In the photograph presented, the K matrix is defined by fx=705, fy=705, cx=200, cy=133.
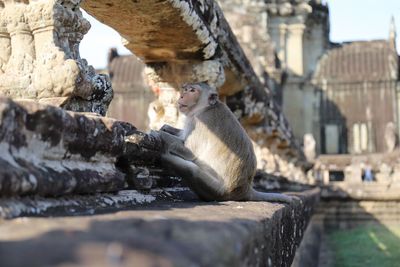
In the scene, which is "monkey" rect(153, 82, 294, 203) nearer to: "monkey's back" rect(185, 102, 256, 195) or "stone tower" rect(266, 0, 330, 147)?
"monkey's back" rect(185, 102, 256, 195)

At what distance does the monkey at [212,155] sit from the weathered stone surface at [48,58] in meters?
0.74

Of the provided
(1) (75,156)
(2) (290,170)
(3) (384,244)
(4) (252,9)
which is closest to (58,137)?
(1) (75,156)

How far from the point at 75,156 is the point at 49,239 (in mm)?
1169

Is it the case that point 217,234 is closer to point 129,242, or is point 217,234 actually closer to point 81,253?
point 129,242

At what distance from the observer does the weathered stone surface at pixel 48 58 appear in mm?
3088

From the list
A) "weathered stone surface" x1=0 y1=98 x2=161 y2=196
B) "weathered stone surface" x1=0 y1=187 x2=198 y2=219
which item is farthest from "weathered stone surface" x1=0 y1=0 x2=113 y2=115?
"weathered stone surface" x1=0 y1=187 x2=198 y2=219

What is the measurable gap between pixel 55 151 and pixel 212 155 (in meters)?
1.87

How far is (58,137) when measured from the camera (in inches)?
89.8

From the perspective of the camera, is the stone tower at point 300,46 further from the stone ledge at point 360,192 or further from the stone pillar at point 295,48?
the stone ledge at point 360,192

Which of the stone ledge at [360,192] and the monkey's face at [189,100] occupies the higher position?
the monkey's face at [189,100]

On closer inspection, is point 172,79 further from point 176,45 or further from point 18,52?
point 18,52

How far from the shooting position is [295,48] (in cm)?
2942

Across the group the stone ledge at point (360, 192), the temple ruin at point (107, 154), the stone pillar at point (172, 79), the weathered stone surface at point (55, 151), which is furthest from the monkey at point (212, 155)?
the stone ledge at point (360, 192)

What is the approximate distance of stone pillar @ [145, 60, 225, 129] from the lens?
6215 mm
